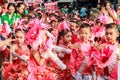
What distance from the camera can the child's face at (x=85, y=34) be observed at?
305 inches

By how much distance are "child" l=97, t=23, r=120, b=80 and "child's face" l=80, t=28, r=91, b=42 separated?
1.61ft

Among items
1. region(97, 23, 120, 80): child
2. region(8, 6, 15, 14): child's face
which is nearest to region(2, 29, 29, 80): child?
region(97, 23, 120, 80): child

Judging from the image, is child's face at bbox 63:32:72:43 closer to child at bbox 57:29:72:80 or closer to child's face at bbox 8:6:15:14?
child at bbox 57:29:72:80

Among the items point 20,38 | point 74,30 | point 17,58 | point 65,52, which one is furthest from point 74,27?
point 17,58

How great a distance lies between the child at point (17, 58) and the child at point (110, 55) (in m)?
1.35

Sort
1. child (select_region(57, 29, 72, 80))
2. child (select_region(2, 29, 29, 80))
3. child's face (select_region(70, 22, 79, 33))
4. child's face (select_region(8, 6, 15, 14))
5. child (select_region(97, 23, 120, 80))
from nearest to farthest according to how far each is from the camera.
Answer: child (select_region(97, 23, 120, 80)) → child (select_region(57, 29, 72, 80)) → child (select_region(2, 29, 29, 80)) → child's face (select_region(70, 22, 79, 33)) → child's face (select_region(8, 6, 15, 14))

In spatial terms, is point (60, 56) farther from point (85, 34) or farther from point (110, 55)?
point (110, 55)

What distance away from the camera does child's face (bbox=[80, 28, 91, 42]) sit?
775 centimetres

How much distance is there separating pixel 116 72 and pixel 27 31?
1.88 m

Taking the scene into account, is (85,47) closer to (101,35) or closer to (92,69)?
(92,69)

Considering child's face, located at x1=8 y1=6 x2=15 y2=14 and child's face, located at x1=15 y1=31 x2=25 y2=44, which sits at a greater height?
child's face, located at x1=15 y1=31 x2=25 y2=44

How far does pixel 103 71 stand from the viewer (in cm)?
736

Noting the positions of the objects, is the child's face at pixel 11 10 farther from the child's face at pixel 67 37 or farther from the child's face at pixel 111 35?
the child's face at pixel 111 35

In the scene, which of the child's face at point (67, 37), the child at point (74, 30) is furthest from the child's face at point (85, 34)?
the child's face at point (67, 37)
